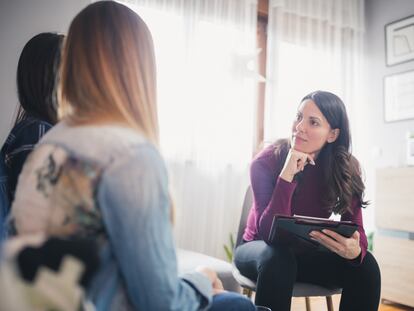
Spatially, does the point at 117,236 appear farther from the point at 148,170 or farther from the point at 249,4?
the point at 249,4

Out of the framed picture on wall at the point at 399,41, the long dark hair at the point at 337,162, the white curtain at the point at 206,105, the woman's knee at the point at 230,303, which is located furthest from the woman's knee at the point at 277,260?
the framed picture on wall at the point at 399,41

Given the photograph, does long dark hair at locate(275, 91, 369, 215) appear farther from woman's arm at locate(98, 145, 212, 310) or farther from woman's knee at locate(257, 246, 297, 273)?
woman's arm at locate(98, 145, 212, 310)

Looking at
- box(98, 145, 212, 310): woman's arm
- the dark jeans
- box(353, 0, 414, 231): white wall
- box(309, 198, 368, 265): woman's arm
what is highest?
box(353, 0, 414, 231): white wall

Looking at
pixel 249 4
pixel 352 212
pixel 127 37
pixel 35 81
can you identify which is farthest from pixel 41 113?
pixel 249 4

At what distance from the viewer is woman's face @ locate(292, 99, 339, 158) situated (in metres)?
1.64

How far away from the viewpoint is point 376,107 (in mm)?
3646

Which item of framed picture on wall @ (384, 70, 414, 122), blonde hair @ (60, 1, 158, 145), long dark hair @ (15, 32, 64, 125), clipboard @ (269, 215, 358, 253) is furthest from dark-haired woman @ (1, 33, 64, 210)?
framed picture on wall @ (384, 70, 414, 122)

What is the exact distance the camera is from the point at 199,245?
2855 millimetres

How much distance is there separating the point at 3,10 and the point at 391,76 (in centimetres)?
313

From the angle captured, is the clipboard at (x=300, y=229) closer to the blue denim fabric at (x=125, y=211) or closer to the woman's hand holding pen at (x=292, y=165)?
the woman's hand holding pen at (x=292, y=165)

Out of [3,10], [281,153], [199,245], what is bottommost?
[199,245]

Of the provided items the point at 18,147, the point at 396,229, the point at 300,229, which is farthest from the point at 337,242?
the point at 396,229

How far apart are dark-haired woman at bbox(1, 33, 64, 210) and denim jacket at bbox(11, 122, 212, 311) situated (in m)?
0.58

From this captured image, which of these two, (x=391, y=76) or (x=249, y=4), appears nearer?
(x=249, y=4)
